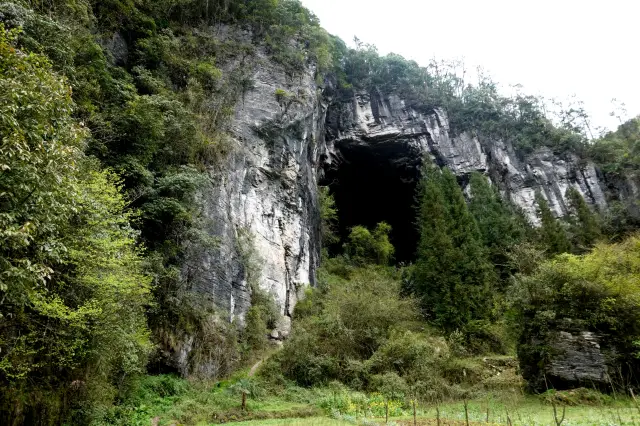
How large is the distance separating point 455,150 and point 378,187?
8.59 m

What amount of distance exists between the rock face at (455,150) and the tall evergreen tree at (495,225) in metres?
4.91

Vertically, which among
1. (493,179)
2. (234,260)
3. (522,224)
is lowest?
(234,260)

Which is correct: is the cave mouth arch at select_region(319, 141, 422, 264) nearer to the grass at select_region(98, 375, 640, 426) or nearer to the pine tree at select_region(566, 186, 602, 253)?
the pine tree at select_region(566, 186, 602, 253)

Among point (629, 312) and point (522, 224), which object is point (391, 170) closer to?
point (522, 224)

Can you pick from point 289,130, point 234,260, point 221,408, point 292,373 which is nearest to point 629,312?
point 292,373

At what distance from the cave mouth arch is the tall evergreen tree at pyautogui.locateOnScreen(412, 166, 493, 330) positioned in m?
9.19

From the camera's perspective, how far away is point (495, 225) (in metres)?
29.3

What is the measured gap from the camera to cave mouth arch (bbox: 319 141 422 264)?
37.7 metres

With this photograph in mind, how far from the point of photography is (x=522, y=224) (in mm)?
31469

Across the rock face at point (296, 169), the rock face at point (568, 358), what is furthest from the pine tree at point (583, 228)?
the rock face at point (568, 358)

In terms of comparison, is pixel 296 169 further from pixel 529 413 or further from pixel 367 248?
pixel 529 413

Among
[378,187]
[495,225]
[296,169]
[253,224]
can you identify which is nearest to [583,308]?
[495,225]

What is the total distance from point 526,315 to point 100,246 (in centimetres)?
1525

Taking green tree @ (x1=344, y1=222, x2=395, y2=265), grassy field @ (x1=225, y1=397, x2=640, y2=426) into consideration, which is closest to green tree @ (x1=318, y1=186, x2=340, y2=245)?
green tree @ (x1=344, y1=222, x2=395, y2=265)
